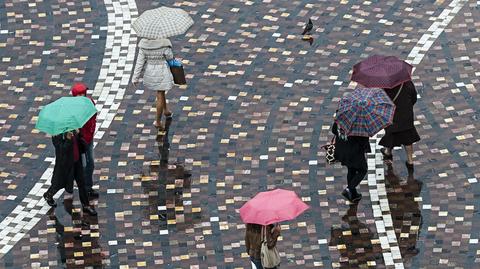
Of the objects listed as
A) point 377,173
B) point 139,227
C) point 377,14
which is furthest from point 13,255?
point 377,14

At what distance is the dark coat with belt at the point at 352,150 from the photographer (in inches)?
806

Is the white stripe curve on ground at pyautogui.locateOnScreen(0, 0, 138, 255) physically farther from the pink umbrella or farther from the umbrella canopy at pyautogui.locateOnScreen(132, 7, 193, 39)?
the pink umbrella

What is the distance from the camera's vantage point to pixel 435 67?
24.0m

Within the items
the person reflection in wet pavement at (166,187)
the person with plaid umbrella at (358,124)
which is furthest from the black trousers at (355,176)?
the person reflection in wet pavement at (166,187)

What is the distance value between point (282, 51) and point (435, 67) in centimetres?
245

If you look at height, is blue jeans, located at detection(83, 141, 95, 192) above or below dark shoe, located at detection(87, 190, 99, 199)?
above

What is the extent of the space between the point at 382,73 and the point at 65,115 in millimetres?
4346

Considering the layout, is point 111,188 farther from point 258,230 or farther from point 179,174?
point 258,230

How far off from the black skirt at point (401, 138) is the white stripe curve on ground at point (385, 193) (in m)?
0.47

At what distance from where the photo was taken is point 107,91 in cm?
2372

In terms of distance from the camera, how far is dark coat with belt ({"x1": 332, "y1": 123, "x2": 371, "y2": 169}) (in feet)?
67.2

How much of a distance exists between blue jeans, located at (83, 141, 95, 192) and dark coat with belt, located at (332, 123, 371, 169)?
331 centimetres

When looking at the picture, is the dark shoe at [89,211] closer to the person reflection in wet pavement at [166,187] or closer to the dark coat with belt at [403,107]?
the person reflection in wet pavement at [166,187]

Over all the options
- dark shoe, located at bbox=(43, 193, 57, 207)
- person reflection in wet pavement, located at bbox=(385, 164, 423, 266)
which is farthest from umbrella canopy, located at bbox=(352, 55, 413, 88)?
dark shoe, located at bbox=(43, 193, 57, 207)
